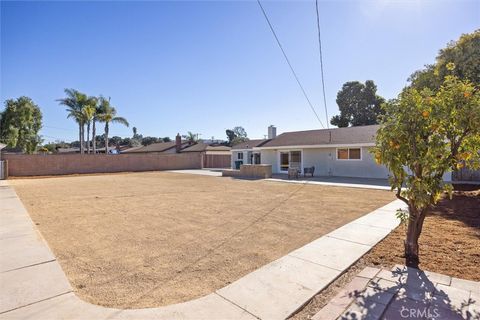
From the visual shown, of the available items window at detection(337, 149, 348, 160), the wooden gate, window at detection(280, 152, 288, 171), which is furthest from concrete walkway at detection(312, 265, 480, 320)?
the wooden gate

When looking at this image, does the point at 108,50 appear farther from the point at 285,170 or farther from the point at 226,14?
the point at 285,170

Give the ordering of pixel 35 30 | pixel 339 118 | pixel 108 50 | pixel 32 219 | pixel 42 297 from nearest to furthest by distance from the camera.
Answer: pixel 42 297 → pixel 32 219 → pixel 35 30 → pixel 108 50 → pixel 339 118

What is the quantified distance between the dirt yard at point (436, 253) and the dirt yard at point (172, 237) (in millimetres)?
1102

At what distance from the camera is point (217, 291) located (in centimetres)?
306

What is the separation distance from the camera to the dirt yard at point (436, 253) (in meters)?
3.23

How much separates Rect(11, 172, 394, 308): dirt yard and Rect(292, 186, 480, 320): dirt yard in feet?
3.62

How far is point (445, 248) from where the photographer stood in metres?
4.43

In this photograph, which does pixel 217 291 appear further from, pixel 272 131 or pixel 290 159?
pixel 272 131

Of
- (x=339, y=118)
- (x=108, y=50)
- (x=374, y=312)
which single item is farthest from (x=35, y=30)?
(x=339, y=118)

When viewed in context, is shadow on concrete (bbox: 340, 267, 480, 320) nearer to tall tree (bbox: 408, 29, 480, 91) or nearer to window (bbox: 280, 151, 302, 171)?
tall tree (bbox: 408, 29, 480, 91)

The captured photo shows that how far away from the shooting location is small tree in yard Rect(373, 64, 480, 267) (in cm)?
349

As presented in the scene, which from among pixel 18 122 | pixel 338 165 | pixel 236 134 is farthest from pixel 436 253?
pixel 236 134

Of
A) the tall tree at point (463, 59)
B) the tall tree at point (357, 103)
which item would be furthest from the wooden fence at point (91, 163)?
the tall tree at point (463, 59)

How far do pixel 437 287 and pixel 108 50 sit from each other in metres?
16.3
